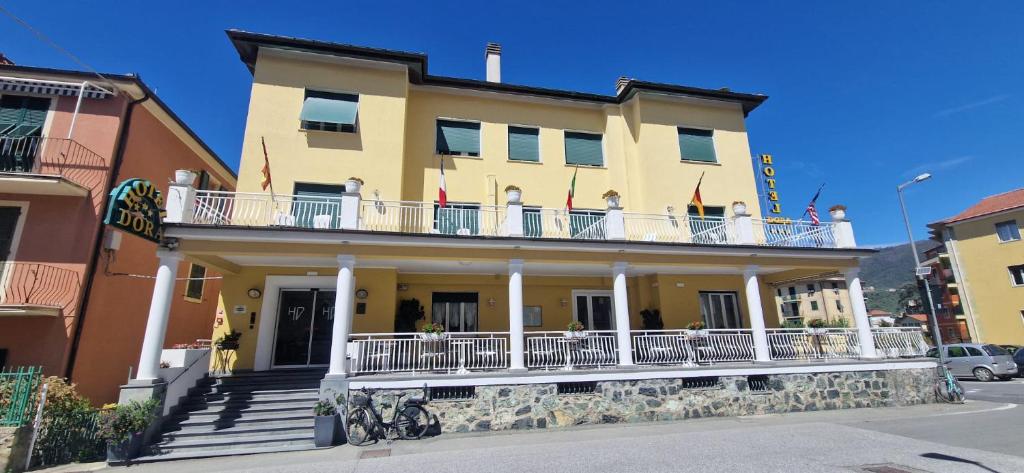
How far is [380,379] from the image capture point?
938cm

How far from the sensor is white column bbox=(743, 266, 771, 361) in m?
11.7

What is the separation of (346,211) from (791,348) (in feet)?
42.9

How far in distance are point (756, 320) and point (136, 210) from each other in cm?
1529

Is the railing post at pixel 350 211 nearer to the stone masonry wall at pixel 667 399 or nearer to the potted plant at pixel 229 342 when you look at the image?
the stone masonry wall at pixel 667 399

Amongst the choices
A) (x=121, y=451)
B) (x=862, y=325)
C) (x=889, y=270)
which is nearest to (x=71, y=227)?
(x=121, y=451)

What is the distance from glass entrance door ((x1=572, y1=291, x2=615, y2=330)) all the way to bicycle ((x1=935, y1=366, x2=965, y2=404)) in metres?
9.54

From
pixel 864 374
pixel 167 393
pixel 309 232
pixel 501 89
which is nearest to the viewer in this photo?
pixel 167 393

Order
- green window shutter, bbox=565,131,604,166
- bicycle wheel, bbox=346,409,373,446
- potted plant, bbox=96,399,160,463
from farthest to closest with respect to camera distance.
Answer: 1. green window shutter, bbox=565,131,604,166
2. bicycle wheel, bbox=346,409,373,446
3. potted plant, bbox=96,399,160,463

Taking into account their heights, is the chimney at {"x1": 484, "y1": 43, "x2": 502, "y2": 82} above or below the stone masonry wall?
above

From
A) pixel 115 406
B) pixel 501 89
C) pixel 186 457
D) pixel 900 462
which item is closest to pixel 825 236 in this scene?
pixel 900 462

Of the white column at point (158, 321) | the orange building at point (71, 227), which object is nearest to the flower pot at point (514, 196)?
the white column at point (158, 321)

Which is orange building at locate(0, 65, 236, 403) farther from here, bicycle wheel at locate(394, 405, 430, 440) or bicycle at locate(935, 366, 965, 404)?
bicycle at locate(935, 366, 965, 404)

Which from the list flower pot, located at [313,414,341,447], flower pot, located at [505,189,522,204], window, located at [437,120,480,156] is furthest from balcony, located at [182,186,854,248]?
flower pot, located at [313,414,341,447]

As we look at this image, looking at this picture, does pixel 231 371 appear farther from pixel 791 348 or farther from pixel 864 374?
pixel 864 374
